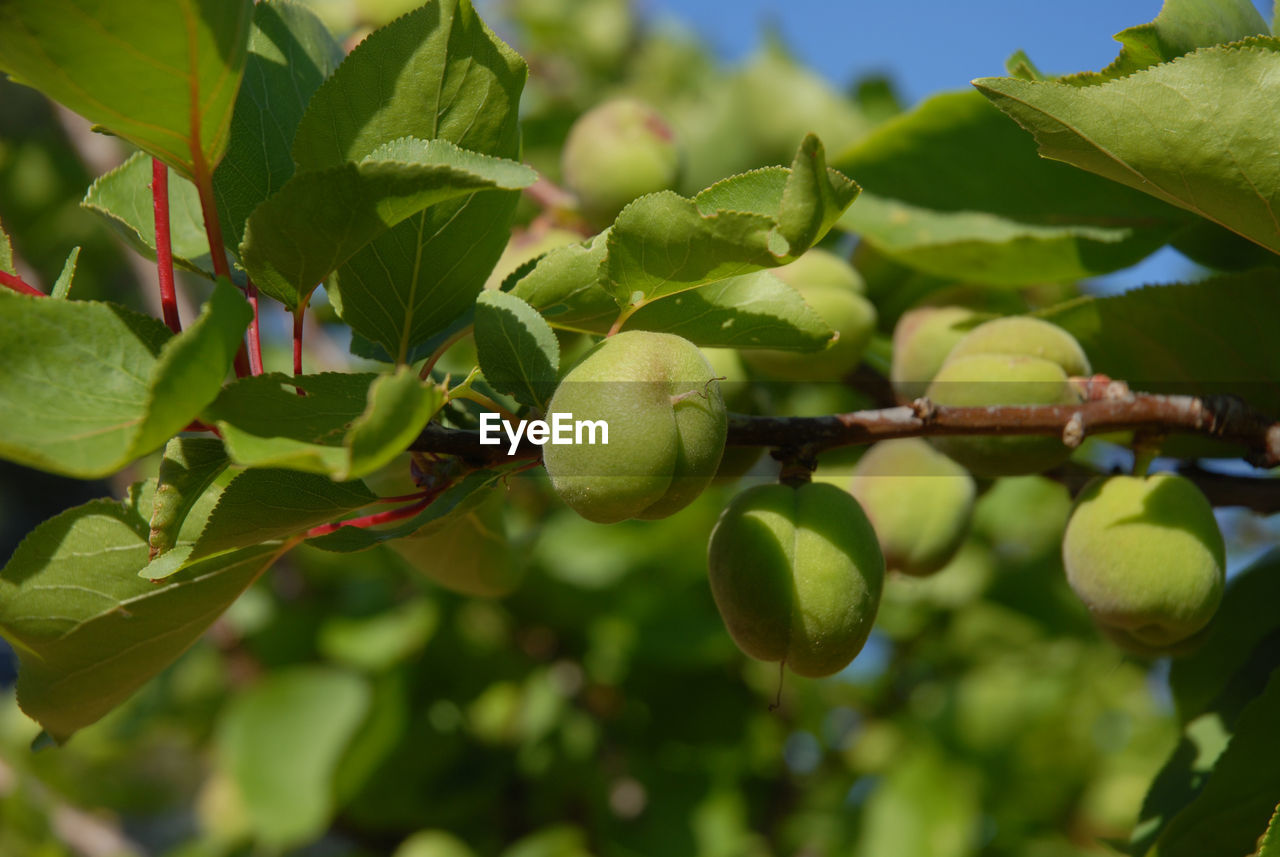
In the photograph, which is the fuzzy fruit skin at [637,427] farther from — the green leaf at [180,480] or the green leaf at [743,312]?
the green leaf at [180,480]

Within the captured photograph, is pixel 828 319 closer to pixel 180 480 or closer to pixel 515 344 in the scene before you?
pixel 515 344

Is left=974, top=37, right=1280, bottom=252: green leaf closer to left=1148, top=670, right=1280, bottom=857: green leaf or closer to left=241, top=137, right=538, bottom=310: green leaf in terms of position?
left=241, top=137, right=538, bottom=310: green leaf

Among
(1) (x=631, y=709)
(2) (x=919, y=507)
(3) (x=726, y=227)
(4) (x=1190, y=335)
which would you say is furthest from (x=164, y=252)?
(1) (x=631, y=709)

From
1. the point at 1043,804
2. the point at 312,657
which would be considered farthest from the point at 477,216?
the point at 1043,804

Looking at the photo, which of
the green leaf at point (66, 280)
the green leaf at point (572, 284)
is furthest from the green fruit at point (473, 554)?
the green leaf at point (66, 280)

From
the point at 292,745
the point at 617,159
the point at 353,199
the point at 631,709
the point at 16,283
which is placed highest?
the point at 617,159

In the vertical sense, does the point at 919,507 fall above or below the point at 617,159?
below
